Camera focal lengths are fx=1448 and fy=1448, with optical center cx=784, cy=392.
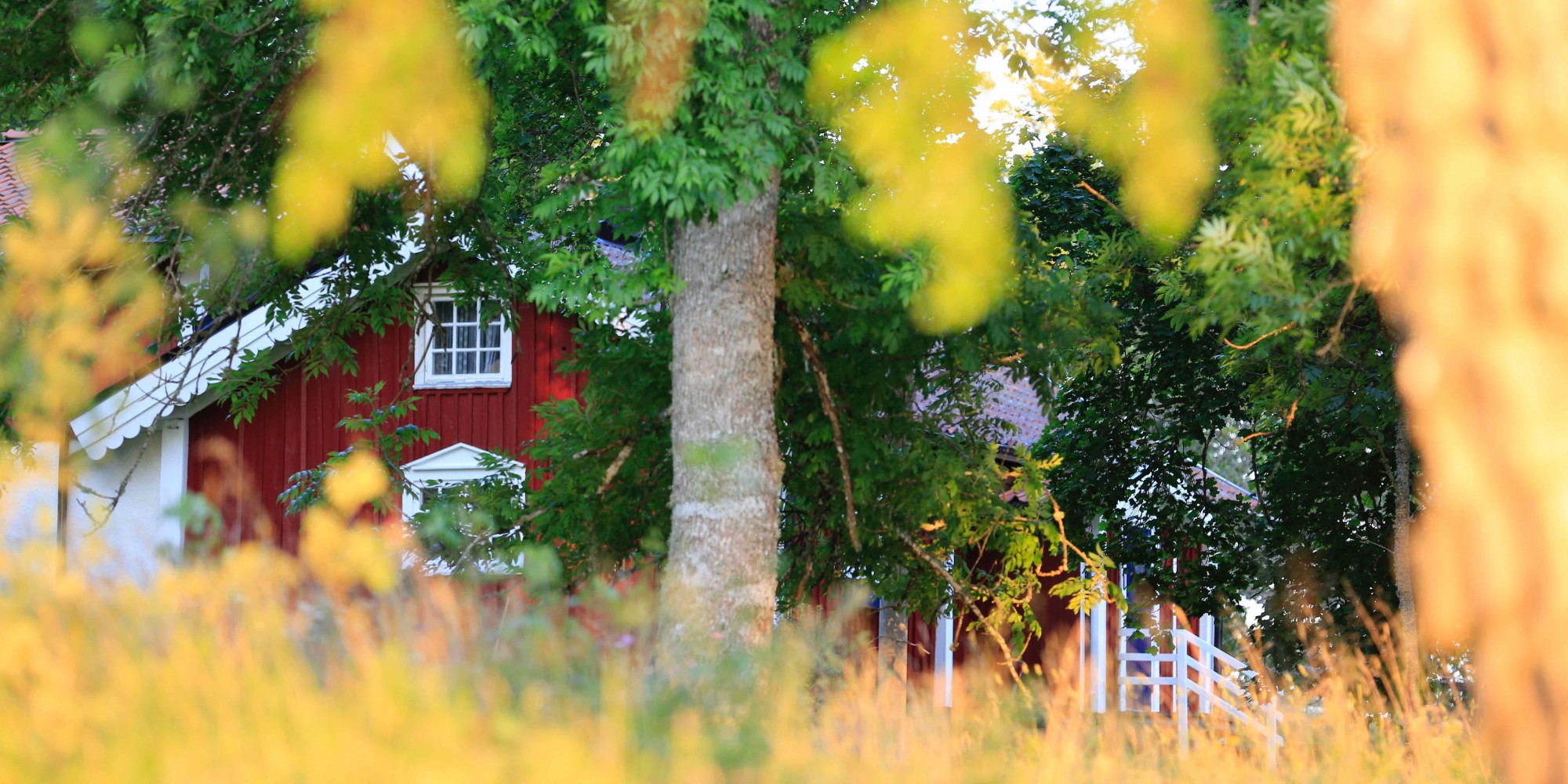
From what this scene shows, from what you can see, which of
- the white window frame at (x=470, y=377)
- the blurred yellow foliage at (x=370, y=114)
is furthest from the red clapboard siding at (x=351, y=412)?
the blurred yellow foliage at (x=370, y=114)

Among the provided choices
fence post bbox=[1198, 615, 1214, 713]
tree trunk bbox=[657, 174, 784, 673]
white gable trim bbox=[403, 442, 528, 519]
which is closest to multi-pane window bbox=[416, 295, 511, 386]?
white gable trim bbox=[403, 442, 528, 519]

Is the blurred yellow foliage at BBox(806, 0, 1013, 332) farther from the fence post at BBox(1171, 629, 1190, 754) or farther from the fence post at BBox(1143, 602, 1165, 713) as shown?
the fence post at BBox(1171, 629, 1190, 754)

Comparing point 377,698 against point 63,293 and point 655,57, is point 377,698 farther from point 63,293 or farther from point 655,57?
point 63,293

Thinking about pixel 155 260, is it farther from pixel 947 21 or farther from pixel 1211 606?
pixel 1211 606

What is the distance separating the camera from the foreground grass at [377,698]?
3.54 metres

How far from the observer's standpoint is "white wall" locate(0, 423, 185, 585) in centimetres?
458

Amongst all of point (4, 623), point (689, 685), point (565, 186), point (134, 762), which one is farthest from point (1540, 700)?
point (565, 186)

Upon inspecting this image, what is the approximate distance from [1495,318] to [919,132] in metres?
4.68

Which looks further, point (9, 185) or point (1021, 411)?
point (1021, 411)

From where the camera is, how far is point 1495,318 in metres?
3.69

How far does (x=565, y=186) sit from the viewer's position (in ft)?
29.7

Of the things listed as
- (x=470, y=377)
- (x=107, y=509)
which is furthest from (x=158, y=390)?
(x=107, y=509)

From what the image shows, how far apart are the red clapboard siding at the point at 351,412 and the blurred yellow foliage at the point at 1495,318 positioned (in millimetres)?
11420

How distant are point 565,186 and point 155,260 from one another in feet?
9.74
